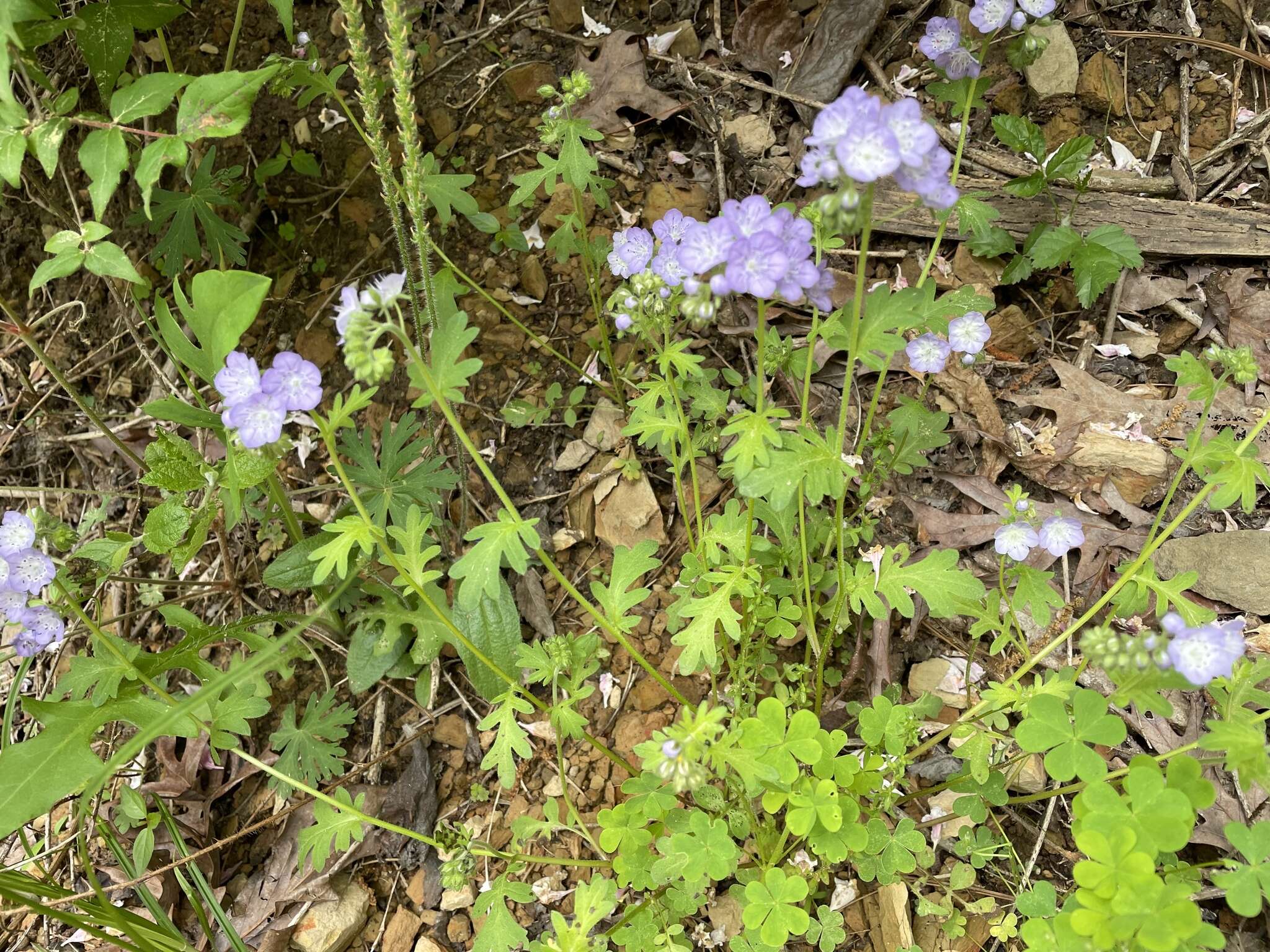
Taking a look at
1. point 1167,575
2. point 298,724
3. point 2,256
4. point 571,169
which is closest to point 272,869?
point 298,724

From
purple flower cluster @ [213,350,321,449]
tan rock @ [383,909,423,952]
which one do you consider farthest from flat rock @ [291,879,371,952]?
purple flower cluster @ [213,350,321,449]

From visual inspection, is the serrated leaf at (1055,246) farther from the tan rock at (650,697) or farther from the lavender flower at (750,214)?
the tan rock at (650,697)

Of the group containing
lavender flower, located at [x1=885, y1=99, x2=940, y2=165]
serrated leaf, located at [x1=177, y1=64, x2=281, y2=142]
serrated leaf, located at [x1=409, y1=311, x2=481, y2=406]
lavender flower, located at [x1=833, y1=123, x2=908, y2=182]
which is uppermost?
serrated leaf, located at [x1=177, y1=64, x2=281, y2=142]

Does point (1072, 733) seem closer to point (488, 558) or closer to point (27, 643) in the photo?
point (488, 558)

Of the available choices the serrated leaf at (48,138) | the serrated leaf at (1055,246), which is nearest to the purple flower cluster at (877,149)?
the serrated leaf at (1055,246)

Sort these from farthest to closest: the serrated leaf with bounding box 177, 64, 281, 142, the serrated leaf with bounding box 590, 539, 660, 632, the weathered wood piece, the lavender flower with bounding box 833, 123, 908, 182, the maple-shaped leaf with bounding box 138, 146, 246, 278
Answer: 1. the maple-shaped leaf with bounding box 138, 146, 246, 278
2. the weathered wood piece
3. the serrated leaf with bounding box 590, 539, 660, 632
4. the serrated leaf with bounding box 177, 64, 281, 142
5. the lavender flower with bounding box 833, 123, 908, 182

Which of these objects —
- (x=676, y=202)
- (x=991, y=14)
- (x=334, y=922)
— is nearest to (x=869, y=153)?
(x=991, y=14)

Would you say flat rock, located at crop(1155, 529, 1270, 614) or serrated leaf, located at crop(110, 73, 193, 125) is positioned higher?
serrated leaf, located at crop(110, 73, 193, 125)

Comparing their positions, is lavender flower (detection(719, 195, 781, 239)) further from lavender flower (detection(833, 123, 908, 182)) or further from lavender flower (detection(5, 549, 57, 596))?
lavender flower (detection(5, 549, 57, 596))
